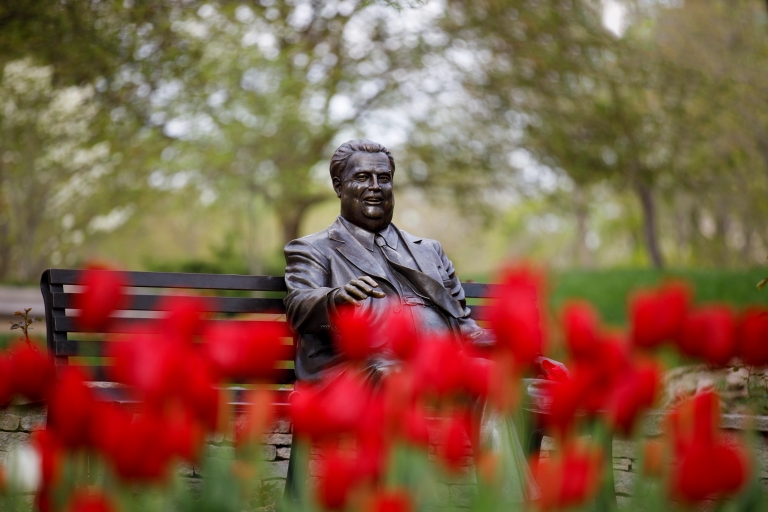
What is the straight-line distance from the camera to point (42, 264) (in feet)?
58.6

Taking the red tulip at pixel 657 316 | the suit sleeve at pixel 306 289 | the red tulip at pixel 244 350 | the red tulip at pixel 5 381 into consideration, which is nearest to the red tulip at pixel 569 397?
the red tulip at pixel 657 316

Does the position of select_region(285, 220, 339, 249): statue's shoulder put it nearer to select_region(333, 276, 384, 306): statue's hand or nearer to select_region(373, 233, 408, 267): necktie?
select_region(373, 233, 408, 267): necktie

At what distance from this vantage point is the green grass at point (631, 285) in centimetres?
1016

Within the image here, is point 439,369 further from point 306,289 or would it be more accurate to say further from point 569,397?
point 306,289

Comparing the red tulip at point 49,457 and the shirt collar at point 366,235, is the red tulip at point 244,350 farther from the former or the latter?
the shirt collar at point 366,235

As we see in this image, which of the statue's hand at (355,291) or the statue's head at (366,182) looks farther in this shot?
the statue's head at (366,182)

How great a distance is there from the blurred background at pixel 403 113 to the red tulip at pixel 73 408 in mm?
9926

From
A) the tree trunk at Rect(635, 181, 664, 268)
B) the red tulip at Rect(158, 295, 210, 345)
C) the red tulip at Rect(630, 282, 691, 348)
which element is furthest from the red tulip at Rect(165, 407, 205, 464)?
the tree trunk at Rect(635, 181, 664, 268)

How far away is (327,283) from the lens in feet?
13.9

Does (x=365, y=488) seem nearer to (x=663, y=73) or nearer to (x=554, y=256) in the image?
(x=663, y=73)

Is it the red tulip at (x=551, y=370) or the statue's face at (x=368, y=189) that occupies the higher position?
the statue's face at (x=368, y=189)

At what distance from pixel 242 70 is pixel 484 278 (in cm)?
484

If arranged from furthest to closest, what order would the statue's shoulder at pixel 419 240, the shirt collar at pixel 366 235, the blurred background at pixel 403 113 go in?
the blurred background at pixel 403 113
the statue's shoulder at pixel 419 240
the shirt collar at pixel 366 235

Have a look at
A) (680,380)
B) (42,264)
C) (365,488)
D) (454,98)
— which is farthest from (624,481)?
(42,264)
